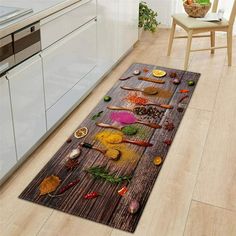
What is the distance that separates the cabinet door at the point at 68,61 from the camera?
8.05 feet

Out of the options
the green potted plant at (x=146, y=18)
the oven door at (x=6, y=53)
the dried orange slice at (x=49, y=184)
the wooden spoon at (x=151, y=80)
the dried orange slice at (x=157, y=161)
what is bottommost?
the dried orange slice at (x=49, y=184)

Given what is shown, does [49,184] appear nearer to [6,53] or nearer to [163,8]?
[6,53]

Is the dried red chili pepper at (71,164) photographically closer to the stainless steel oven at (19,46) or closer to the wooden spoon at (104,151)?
the wooden spoon at (104,151)

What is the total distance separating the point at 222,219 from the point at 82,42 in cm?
157

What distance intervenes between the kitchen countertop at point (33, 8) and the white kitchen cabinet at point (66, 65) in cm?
23

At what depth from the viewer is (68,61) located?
2686 mm

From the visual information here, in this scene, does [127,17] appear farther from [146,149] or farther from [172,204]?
[172,204]

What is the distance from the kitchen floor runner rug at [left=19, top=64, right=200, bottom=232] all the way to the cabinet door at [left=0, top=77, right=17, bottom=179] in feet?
0.58

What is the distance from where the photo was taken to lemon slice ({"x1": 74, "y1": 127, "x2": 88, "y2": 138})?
→ 269cm

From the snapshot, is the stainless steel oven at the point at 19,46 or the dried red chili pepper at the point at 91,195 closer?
the stainless steel oven at the point at 19,46

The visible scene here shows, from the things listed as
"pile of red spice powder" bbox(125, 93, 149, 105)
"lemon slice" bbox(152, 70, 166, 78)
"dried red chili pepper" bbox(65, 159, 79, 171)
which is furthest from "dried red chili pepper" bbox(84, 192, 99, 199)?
"lemon slice" bbox(152, 70, 166, 78)

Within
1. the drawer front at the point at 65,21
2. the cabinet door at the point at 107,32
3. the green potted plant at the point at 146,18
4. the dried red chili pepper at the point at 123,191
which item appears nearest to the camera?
the dried red chili pepper at the point at 123,191

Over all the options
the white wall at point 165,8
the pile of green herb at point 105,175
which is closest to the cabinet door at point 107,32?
the pile of green herb at point 105,175

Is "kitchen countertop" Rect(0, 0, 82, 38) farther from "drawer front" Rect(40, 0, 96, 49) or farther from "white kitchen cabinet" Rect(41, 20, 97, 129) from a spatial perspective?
"white kitchen cabinet" Rect(41, 20, 97, 129)
